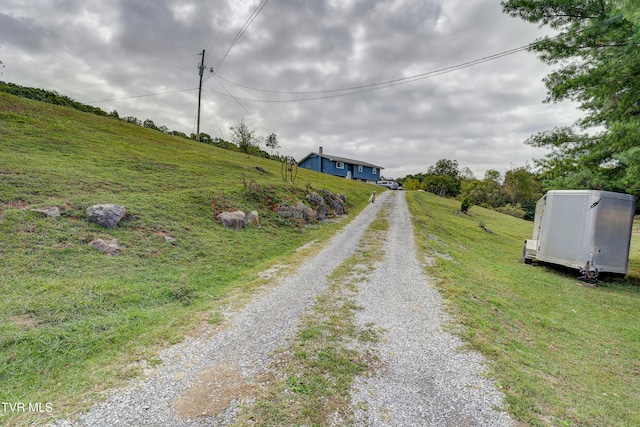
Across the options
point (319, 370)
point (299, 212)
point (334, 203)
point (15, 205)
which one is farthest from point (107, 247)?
point (334, 203)

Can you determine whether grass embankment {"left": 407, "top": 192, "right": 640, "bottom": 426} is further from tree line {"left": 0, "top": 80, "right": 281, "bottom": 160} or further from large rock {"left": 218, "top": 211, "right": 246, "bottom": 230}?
tree line {"left": 0, "top": 80, "right": 281, "bottom": 160}

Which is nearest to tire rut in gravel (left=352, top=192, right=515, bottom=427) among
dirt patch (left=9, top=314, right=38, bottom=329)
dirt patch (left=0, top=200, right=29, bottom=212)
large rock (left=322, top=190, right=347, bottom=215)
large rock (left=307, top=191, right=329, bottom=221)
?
dirt patch (left=9, top=314, right=38, bottom=329)

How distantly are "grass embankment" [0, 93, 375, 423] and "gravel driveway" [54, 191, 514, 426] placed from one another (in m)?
0.51

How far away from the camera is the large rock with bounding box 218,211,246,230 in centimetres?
1128

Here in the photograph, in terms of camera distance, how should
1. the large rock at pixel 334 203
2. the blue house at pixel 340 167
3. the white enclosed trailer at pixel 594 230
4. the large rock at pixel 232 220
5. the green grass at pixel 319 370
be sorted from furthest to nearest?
1. the blue house at pixel 340 167
2. the large rock at pixel 334 203
3. the large rock at pixel 232 220
4. the white enclosed trailer at pixel 594 230
5. the green grass at pixel 319 370

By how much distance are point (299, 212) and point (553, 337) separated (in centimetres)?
1191

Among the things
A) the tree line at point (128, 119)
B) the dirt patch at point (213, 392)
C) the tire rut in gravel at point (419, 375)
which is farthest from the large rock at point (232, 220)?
the tree line at point (128, 119)

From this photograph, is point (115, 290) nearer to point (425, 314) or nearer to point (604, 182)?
point (425, 314)

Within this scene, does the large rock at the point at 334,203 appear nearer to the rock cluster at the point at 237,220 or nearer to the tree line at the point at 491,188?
the rock cluster at the point at 237,220

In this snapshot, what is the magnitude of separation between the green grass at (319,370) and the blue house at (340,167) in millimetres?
47625

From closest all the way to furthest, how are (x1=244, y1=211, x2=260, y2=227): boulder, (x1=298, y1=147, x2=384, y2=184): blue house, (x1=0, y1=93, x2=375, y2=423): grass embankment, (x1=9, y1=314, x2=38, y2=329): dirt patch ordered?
1. (x1=0, y1=93, x2=375, y2=423): grass embankment
2. (x1=9, y1=314, x2=38, y2=329): dirt patch
3. (x1=244, y1=211, x2=260, y2=227): boulder
4. (x1=298, y1=147, x2=384, y2=184): blue house

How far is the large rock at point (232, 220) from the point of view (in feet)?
37.0

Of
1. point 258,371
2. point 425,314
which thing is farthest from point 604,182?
point 258,371

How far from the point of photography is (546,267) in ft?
40.0
